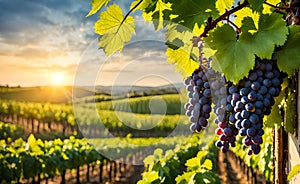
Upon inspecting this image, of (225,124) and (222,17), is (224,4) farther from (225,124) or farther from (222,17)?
(225,124)

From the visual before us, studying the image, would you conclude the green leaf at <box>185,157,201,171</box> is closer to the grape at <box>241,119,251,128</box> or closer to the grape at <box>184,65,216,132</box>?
the grape at <box>184,65,216,132</box>

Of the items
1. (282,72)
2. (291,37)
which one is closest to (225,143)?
(282,72)

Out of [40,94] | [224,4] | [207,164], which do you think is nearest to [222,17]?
[224,4]

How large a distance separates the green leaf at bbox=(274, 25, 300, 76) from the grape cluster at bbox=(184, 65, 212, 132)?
311mm

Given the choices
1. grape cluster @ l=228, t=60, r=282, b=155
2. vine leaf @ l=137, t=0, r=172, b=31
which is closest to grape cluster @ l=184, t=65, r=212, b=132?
grape cluster @ l=228, t=60, r=282, b=155

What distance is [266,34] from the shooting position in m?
1.42

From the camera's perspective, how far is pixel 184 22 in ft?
5.16

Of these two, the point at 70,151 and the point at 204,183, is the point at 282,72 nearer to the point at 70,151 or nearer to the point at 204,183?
the point at 204,183

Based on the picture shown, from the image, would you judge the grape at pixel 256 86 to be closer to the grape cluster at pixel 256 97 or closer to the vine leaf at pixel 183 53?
the grape cluster at pixel 256 97

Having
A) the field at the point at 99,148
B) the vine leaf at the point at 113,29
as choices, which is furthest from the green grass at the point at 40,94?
the vine leaf at the point at 113,29

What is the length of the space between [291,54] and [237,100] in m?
0.24

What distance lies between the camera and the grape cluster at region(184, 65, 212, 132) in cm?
169

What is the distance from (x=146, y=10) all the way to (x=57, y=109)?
29.0m

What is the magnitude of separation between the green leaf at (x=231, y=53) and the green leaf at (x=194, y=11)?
0.09 metres
